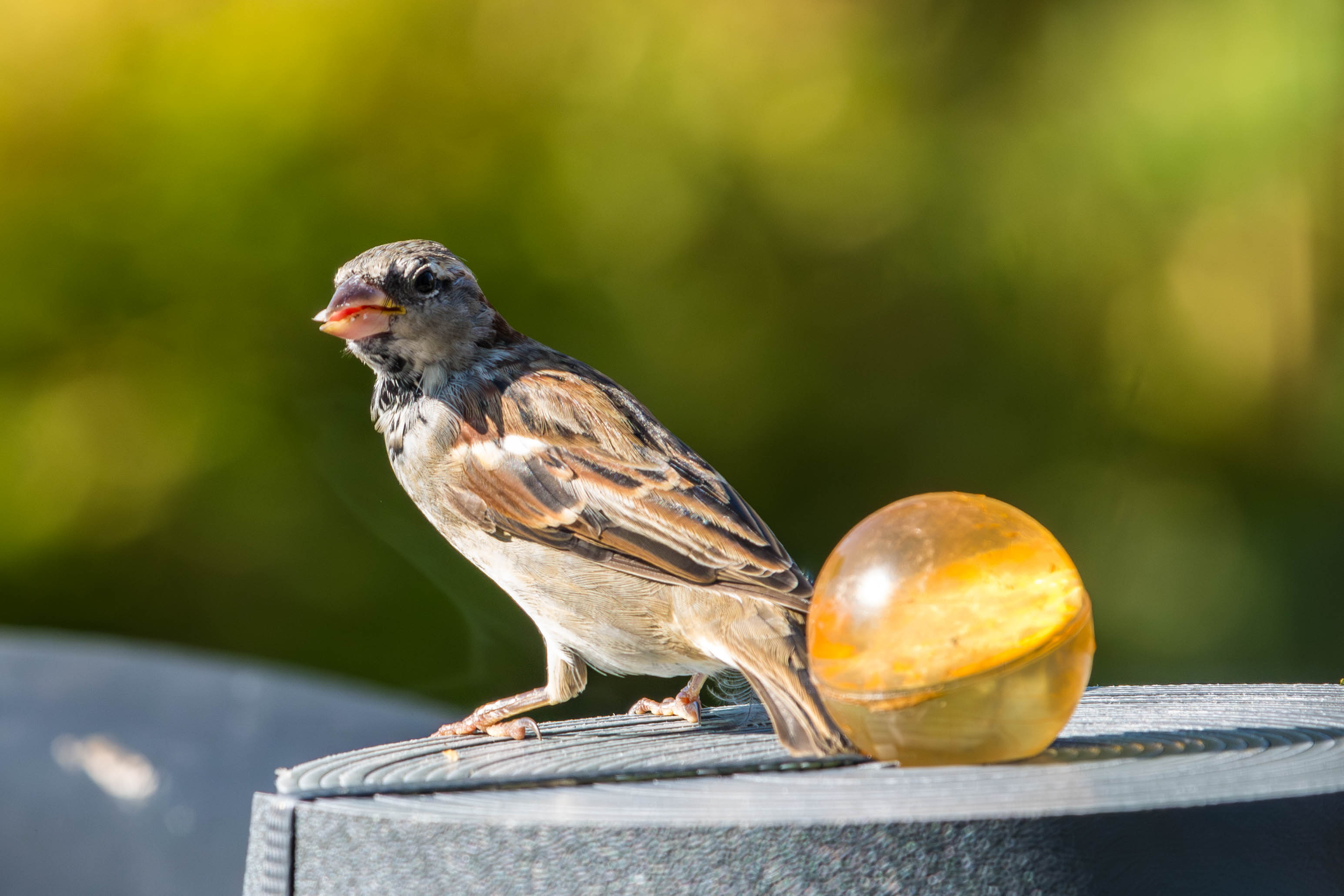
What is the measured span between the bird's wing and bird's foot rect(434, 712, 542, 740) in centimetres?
26

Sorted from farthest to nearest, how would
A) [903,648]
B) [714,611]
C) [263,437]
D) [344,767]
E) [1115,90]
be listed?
[1115,90] → [263,437] → [714,611] → [344,767] → [903,648]

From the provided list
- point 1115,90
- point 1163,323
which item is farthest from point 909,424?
point 1115,90

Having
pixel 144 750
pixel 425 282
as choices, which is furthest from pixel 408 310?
pixel 144 750

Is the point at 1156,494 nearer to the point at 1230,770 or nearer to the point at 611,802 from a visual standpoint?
the point at 1230,770

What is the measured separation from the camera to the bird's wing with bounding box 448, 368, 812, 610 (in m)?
1.88

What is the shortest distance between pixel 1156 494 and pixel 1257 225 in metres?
0.87

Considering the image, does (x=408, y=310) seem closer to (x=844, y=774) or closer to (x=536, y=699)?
(x=536, y=699)

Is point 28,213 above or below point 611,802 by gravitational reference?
above

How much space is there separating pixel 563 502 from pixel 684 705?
0.35 m

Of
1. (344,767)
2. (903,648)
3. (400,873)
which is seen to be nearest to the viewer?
(400,873)

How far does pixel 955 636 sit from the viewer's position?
4.38 ft

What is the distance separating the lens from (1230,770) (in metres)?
1.28

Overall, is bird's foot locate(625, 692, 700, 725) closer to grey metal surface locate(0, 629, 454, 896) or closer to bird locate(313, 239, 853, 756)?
bird locate(313, 239, 853, 756)

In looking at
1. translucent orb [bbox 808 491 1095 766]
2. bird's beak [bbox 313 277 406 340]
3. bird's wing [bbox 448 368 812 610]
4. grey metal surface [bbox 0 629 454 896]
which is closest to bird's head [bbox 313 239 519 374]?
bird's beak [bbox 313 277 406 340]
